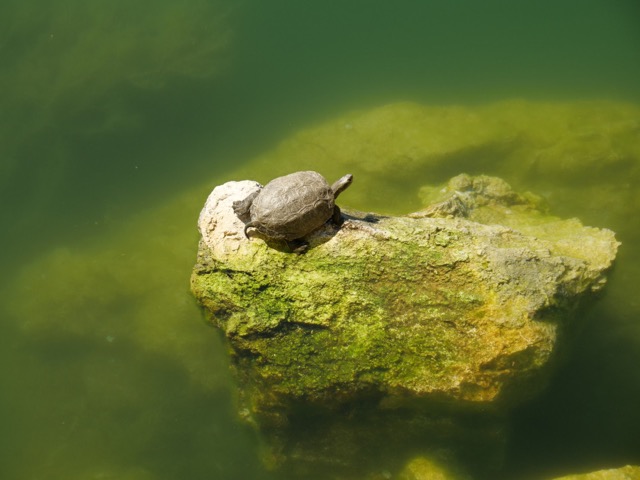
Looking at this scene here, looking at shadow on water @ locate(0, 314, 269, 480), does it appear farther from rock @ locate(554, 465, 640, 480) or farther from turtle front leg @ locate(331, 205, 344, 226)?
rock @ locate(554, 465, 640, 480)

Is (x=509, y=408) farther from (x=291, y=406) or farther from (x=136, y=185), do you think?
(x=136, y=185)

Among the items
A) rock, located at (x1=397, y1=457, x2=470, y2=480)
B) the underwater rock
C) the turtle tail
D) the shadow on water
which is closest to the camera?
the underwater rock

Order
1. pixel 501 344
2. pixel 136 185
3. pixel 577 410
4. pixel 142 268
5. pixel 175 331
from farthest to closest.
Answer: pixel 136 185
pixel 142 268
pixel 175 331
pixel 577 410
pixel 501 344

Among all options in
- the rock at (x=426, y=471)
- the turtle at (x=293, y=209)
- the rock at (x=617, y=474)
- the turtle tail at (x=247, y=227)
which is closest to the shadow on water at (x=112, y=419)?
the rock at (x=426, y=471)

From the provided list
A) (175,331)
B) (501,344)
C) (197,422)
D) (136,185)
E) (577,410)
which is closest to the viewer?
(501,344)

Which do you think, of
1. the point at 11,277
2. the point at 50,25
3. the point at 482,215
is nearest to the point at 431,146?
the point at 482,215

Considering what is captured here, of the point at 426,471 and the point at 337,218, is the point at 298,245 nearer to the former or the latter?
the point at 337,218

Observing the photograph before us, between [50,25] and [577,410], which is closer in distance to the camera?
[577,410]

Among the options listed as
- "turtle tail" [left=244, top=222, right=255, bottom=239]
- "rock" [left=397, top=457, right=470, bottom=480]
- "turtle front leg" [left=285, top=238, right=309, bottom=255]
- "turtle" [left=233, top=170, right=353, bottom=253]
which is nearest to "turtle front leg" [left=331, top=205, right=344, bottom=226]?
"turtle" [left=233, top=170, right=353, bottom=253]
